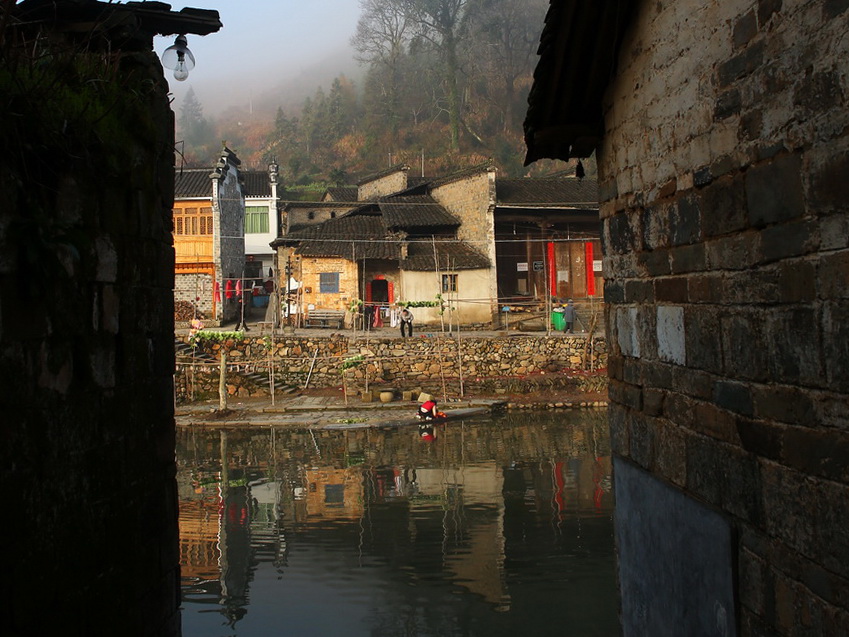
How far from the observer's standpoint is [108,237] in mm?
4023

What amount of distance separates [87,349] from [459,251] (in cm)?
2638

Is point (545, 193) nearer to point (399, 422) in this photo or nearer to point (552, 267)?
point (552, 267)

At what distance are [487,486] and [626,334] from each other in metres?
8.20

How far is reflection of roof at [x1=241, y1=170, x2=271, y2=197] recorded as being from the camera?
39.2m

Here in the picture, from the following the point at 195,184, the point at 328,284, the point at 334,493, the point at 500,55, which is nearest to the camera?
the point at 334,493

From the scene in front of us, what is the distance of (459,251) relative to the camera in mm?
29797

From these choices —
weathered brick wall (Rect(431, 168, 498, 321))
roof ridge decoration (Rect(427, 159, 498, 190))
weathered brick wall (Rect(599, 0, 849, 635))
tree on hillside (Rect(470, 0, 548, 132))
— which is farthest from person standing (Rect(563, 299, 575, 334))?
tree on hillside (Rect(470, 0, 548, 132))

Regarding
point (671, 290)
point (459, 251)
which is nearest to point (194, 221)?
point (459, 251)

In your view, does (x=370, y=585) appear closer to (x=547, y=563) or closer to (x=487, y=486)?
(x=547, y=563)

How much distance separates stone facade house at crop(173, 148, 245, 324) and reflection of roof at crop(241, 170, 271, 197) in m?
6.52

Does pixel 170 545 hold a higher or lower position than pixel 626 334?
lower

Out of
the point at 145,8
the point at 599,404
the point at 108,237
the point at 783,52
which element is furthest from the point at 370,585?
the point at 599,404

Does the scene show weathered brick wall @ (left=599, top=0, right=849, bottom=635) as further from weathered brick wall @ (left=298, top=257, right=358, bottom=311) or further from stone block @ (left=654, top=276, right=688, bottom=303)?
weathered brick wall @ (left=298, top=257, right=358, bottom=311)

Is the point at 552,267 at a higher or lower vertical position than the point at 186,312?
higher
